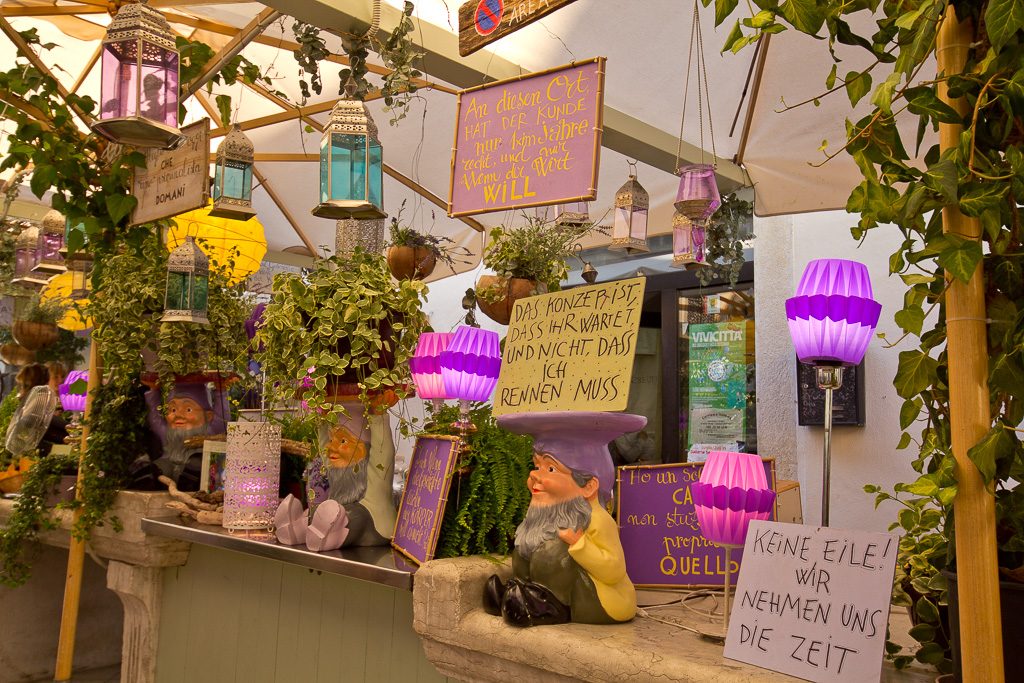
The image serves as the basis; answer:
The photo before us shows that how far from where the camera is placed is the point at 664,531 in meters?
1.64

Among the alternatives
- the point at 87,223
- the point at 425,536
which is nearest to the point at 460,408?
the point at 425,536

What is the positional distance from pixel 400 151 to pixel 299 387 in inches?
86.6

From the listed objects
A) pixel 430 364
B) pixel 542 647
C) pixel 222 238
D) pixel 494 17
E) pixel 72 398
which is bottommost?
pixel 542 647

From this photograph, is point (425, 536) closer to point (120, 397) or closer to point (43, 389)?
point (120, 397)

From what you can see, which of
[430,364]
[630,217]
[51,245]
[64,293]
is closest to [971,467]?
[430,364]

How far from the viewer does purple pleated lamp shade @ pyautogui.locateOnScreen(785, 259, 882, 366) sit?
2.05 m

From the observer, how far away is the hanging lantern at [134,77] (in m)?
1.72

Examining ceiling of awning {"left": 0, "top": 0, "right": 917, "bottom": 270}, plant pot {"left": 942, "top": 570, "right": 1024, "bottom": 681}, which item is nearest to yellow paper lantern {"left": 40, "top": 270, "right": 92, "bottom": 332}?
ceiling of awning {"left": 0, "top": 0, "right": 917, "bottom": 270}

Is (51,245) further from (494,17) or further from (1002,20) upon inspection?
(1002,20)

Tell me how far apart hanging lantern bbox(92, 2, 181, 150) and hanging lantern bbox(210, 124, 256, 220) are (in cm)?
Answer: 65

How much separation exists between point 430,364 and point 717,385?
3.14 meters

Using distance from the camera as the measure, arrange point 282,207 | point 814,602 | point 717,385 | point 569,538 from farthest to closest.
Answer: point 717,385 < point 282,207 < point 569,538 < point 814,602

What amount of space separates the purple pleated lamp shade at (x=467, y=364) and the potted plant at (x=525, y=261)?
26 centimetres

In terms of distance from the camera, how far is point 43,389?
10.8 ft
